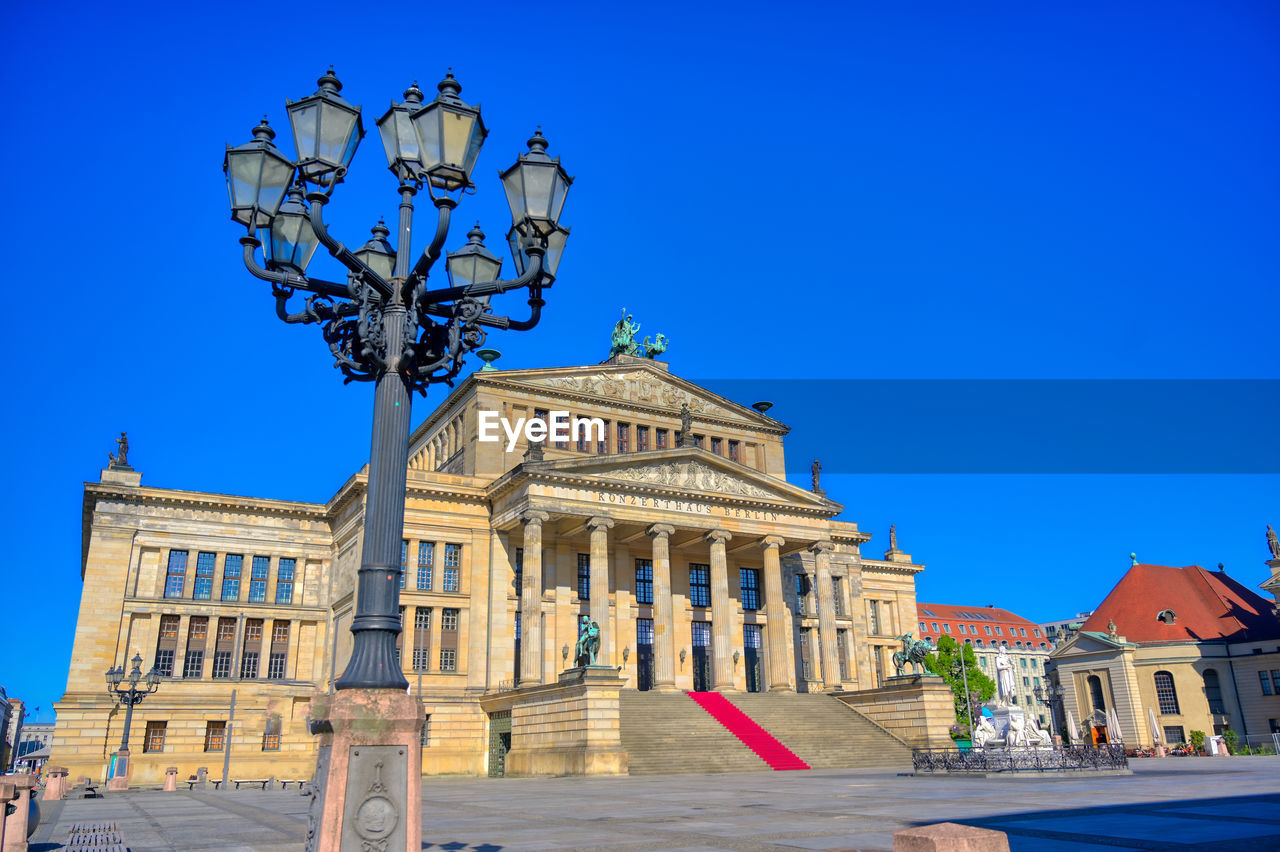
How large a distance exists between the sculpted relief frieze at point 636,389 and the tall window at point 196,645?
21670 millimetres

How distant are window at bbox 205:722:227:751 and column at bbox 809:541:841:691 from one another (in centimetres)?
3142

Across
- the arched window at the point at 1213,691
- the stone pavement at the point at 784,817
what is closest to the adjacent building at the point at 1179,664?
the arched window at the point at 1213,691

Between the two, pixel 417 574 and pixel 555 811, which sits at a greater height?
pixel 417 574

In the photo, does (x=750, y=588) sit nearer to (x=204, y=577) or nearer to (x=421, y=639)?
(x=421, y=639)

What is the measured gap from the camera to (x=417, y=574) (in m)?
44.9

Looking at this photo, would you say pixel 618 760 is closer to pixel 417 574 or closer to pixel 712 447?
pixel 417 574

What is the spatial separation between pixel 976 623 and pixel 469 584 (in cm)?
9343

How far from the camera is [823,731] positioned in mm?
40406

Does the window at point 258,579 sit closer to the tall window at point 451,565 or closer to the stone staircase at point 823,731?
the tall window at point 451,565

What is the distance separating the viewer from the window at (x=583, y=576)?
1887 inches

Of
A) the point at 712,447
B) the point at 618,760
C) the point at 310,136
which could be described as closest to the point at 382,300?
the point at 310,136

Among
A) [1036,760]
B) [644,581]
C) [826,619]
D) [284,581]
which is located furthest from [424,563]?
[1036,760]

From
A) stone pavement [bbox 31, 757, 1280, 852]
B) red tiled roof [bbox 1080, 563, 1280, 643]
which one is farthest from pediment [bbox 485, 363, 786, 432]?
red tiled roof [bbox 1080, 563, 1280, 643]

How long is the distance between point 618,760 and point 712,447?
2596cm
